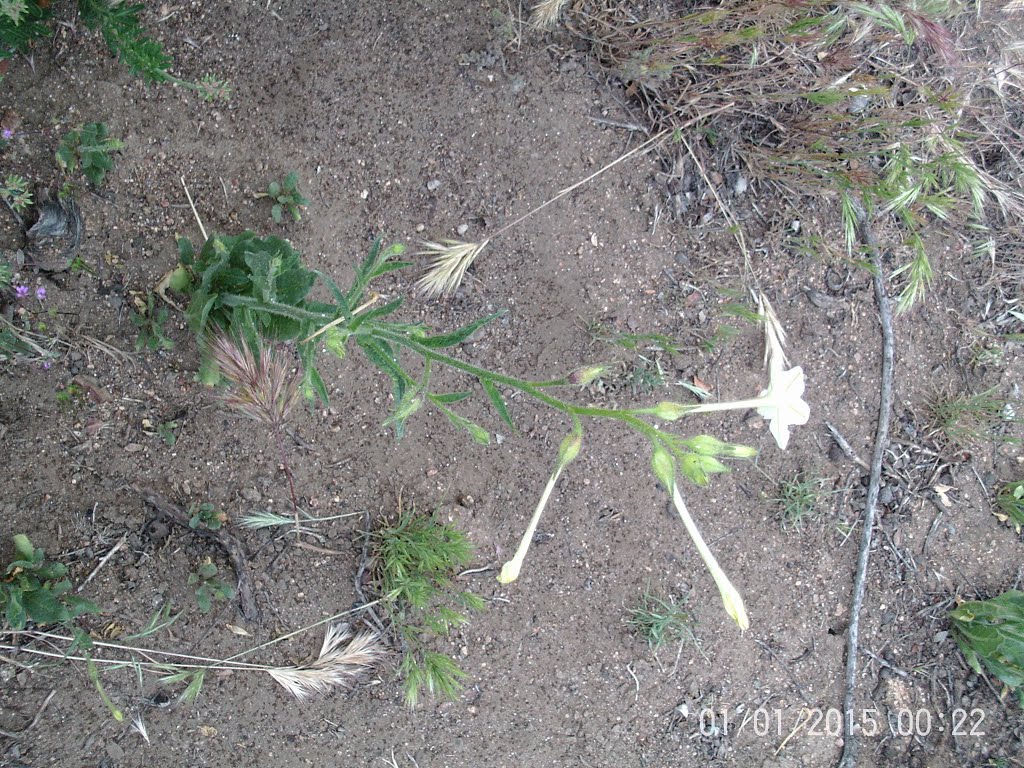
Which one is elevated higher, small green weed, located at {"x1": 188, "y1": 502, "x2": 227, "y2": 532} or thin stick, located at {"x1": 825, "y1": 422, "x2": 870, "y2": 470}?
small green weed, located at {"x1": 188, "y1": 502, "x2": 227, "y2": 532}

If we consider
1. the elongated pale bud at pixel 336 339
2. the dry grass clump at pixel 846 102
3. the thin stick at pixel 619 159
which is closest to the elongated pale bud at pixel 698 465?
the elongated pale bud at pixel 336 339

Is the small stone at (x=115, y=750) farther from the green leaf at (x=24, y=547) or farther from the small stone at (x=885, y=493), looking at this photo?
the small stone at (x=885, y=493)

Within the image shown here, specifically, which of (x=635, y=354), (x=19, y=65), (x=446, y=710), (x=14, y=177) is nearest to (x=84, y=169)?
(x=14, y=177)

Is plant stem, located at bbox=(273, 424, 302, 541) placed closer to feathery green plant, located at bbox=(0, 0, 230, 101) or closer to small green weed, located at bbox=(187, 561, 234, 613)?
small green weed, located at bbox=(187, 561, 234, 613)

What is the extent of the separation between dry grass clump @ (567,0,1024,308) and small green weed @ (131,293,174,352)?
178 cm

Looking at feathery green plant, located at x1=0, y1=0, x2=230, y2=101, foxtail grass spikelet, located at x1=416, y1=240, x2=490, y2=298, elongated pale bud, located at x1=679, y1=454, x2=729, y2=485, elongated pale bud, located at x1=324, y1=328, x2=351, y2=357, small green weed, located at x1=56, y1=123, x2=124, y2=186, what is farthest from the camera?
foxtail grass spikelet, located at x1=416, y1=240, x2=490, y2=298

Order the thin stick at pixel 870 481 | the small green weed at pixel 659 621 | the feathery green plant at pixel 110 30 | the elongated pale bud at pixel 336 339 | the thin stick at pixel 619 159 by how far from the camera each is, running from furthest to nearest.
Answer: the thin stick at pixel 870 481
the small green weed at pixel 659 621
the thin stick at pixel 619 159
the feathery green plant at pixel 110 30
the elongated pale bud at pixel 336 339

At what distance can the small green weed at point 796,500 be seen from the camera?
114 inches

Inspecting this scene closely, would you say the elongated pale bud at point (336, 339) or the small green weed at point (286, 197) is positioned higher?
the small green weed at point (286, 197)

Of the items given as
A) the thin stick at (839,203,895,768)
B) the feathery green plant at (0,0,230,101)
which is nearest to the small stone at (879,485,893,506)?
the thin stick at (839,203,895,768)

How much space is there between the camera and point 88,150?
2330 millimetres

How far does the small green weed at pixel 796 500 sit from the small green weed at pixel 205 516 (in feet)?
6.86

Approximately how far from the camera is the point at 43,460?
2445 mm

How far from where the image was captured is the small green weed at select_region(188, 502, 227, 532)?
2510mm
